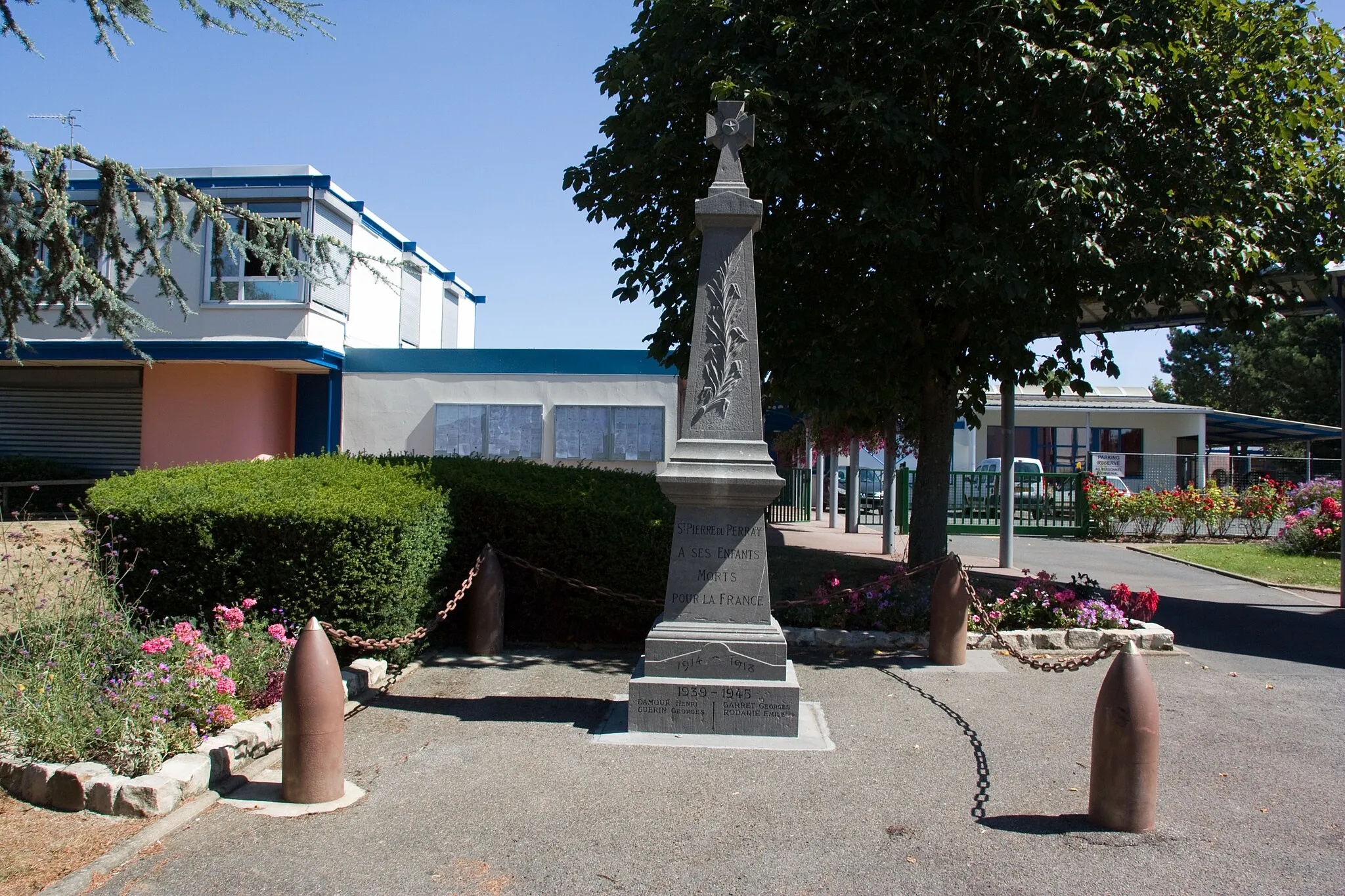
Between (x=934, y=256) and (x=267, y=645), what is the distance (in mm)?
7254

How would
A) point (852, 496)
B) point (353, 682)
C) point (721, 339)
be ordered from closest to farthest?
1. point (721, 339)
2. point (353, 682)
3. point (852, 496)

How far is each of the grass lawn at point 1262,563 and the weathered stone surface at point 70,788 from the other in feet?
49.5

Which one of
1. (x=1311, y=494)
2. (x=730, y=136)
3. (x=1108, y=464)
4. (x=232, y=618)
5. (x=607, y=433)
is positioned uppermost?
(x=730, y=136)

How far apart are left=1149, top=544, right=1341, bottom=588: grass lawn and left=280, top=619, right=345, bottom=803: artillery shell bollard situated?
1406 centimetres

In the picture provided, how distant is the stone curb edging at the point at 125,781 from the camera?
459 centimetres

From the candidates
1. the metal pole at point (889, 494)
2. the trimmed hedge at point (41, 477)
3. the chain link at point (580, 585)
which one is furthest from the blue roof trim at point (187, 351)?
the chain link at point (580, 585)

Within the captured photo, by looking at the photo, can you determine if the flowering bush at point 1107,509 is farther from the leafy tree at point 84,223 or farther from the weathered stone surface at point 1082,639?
the leafy tree at point 84,223

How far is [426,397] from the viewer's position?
1952 centimetres

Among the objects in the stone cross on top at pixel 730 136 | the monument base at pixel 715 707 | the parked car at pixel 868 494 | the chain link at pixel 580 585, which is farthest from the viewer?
the parked car at pixel 868 494

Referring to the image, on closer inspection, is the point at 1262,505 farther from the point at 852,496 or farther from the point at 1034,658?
the point at 1034,658

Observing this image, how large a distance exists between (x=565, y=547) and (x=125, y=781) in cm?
441

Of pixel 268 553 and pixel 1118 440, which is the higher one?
pixel 1118 440

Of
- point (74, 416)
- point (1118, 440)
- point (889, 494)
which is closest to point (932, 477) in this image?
point (889, 494)

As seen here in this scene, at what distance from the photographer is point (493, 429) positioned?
62.8ft
